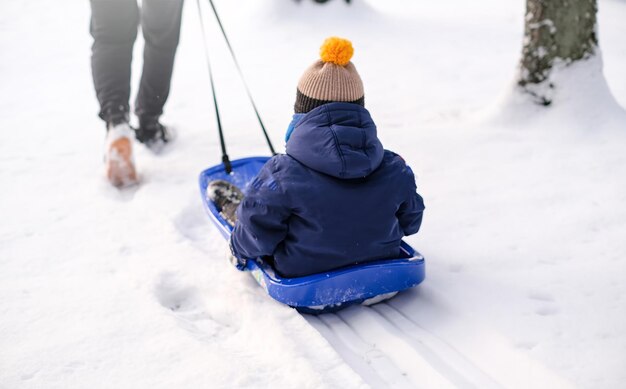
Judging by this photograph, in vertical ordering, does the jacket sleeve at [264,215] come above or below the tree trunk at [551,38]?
below

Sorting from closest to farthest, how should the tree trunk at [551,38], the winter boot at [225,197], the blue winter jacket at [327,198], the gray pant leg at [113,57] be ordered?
1. the blue winter jacket at [327,198]
2. the winter boot at [225,197]
3. the gray pant leg at [113,57]
4. the tree trunk at [551,38]

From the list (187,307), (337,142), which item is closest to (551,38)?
(337,142)

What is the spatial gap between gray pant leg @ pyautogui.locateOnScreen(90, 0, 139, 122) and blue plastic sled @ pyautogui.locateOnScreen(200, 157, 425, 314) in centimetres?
127

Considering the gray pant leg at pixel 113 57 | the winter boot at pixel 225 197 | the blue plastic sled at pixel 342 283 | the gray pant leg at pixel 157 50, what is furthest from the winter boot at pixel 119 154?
the blue plastic sled at pixel 342 283

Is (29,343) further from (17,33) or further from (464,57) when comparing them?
(17,33)

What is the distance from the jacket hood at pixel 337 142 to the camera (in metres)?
1.74

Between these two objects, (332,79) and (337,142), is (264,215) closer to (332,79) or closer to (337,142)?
(337,142)

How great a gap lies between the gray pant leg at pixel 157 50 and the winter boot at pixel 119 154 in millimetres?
303

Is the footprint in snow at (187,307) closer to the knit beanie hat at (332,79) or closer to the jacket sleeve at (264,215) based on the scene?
the jacket sleeve at (264,215)

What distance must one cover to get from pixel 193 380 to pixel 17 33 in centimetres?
494

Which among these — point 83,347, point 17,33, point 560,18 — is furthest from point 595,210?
point 17,33

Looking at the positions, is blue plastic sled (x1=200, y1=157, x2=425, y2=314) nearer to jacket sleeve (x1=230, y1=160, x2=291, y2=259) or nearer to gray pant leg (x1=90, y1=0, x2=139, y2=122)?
jacket sleeve (x1=230, y1=160, x2=291, y2=259)

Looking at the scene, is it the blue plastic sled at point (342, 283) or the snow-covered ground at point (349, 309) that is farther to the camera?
the blue plastic sled at point (342, 283)

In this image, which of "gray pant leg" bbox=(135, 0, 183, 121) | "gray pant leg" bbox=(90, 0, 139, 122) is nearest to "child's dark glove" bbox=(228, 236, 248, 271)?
"gray pant leg" bbox=(90, 0, 139, 122)
